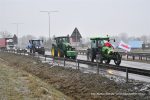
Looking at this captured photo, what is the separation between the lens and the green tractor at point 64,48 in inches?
1368

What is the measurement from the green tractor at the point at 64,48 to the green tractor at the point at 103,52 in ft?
20.1

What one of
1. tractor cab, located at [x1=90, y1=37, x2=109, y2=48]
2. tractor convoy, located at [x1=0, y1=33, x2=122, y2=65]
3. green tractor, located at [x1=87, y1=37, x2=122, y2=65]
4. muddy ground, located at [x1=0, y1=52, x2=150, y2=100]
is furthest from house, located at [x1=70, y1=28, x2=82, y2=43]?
muddy ground, located at [x1=0, y1=52, x2=150, y2=100]

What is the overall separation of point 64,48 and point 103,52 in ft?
33.0

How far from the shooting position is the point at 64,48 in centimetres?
3547

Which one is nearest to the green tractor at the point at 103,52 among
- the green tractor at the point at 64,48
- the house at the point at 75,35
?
the green tractor at the point at 64,48

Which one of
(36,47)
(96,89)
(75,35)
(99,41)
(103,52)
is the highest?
(75,35)

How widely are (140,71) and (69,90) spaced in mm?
3423

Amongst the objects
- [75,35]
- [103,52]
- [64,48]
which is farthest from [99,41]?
[75,35]

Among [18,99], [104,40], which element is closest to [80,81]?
[18,99]

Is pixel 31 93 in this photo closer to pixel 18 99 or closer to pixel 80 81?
pixel 18 99

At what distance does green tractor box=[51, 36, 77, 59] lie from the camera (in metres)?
34.8

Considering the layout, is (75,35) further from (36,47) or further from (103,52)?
(103,52)

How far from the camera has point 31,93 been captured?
12.7 metres

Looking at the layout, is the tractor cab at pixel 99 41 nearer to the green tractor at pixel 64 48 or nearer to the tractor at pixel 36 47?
the green tractor at pixel 64 48
